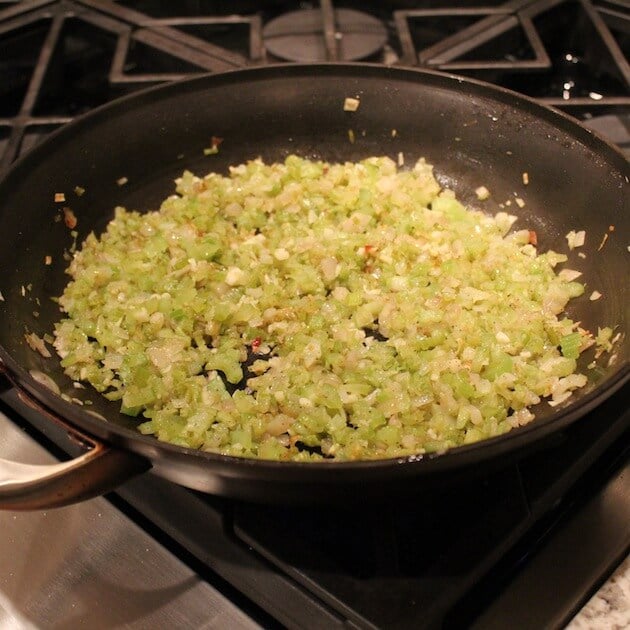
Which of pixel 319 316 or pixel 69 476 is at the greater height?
pixel 319 316

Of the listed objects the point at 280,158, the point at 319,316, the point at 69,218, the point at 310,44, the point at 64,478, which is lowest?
the point at 64,478

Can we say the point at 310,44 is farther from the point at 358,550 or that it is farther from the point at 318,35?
the point at 358,550

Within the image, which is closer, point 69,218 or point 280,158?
point 69,218

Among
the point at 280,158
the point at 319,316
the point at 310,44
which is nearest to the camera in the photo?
the point at 319,316

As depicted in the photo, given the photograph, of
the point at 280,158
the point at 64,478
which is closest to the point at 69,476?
the point at 64,478

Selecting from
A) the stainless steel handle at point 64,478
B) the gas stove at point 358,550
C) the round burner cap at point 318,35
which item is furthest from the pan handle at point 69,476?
the round burner cap at point 318,35

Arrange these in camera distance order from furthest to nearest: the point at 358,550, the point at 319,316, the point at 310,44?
1. the point at 310,44
2. the point at 319,316
3. the point at 358,550

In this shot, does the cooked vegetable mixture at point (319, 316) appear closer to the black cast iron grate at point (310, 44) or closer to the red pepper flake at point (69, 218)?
the red pepper flake at point (69, 218)

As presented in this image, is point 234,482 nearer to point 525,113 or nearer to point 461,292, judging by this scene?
point 461,292
